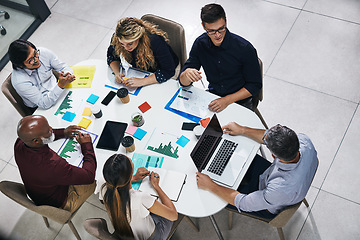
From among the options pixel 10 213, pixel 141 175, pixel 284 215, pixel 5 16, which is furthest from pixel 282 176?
pixel 5 16

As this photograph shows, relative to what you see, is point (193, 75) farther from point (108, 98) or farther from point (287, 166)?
point (287, 166)

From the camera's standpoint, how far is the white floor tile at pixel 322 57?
3.89 m

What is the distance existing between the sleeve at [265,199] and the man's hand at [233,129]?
0.46 m

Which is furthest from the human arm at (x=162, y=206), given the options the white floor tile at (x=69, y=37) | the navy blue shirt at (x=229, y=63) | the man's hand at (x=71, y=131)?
the white floor tile at (x=69, y=37)

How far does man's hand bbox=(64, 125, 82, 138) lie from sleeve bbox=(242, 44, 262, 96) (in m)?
1.35

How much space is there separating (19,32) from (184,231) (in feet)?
11.1

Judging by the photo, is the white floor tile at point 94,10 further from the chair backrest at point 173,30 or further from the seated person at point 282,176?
the seated person at point 282,176

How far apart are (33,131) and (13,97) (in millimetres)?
803

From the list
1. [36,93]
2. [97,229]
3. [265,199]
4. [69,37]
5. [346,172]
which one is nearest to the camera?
[265,199]

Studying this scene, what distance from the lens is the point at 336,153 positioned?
11.4ft

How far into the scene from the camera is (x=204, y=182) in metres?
2.49

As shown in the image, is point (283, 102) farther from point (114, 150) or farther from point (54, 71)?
point (54, 71)

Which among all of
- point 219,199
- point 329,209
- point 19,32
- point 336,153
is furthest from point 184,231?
point 19,32

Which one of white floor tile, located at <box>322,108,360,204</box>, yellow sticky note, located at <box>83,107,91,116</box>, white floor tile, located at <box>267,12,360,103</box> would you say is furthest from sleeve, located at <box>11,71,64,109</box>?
white floor tile, located at <box>322,108,360,204</box>
